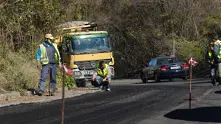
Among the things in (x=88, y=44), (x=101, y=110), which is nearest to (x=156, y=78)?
(x=88, y=44)

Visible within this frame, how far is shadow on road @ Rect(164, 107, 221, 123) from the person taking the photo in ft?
33.1

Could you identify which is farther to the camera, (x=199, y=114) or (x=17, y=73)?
(x=17, y=73)

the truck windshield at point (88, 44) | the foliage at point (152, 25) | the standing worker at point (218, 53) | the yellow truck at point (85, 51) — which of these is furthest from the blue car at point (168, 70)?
the standing worker at point (218, 53)

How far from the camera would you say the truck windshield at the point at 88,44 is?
24.5 metres

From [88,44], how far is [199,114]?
14.4m

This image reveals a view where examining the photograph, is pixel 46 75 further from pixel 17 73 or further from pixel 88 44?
pixel 88 44

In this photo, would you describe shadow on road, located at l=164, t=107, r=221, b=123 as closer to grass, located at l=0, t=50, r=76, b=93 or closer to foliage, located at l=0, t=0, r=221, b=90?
grass, located at l=0, t=50, r=76, b=93

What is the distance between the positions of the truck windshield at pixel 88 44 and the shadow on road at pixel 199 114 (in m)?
13.4

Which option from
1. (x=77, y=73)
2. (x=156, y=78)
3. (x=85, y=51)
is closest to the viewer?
(x=77, y=73)

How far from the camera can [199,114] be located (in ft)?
35.2

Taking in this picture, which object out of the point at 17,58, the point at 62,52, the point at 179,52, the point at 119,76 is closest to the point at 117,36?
the point at 119,76

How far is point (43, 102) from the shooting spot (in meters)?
13.7

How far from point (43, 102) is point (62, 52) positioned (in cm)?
1181

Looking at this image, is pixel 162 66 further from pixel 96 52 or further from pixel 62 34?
pixel 62 34
